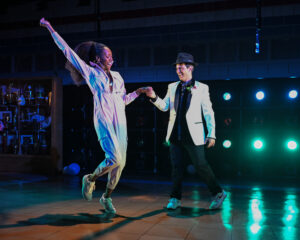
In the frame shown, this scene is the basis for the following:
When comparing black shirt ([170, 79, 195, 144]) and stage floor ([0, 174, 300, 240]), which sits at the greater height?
black shirt ([170, 79, 195, 144])

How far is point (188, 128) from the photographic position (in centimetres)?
426

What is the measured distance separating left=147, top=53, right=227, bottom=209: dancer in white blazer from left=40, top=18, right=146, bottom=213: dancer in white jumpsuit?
0.64m

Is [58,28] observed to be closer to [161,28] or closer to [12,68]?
[12,68]

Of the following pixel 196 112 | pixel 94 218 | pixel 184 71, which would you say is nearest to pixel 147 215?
pixel 94 218

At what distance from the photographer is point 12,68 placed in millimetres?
9469

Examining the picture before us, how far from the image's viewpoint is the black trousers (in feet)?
14.0

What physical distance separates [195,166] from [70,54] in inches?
77.2

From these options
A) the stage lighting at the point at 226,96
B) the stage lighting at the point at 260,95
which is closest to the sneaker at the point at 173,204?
the stage lighting at the point at 226,96

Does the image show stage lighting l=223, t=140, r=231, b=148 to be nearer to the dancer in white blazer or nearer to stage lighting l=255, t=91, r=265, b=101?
stage lighting l=255, t=91, r=265, b=101

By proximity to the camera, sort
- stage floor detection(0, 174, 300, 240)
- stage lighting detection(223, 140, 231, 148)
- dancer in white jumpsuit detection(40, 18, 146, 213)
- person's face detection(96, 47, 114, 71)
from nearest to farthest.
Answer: stage floor detection(0, 174, 300, 240)
dancer in white jumpsuit detection(40, 18, 146, 213)
person's face detection(96, 47, 114, 71)
stage lighting detection(223, 140, 231, 148)

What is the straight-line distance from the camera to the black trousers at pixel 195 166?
4.28 meters

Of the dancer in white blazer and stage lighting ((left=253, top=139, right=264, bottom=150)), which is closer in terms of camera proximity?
the dancer in white blazer

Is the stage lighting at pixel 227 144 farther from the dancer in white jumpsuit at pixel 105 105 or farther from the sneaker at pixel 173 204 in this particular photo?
the dancer in white jumpsuit at pixel 105 105

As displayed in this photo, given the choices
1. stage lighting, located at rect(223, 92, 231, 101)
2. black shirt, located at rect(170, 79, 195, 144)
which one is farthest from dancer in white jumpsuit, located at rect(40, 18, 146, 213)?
stage lighting, located at rect(223, 92, 231, 101)
